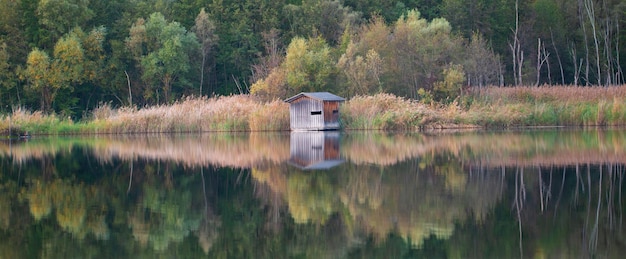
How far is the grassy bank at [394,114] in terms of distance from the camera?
3697cm

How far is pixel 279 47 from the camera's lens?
59.4 metres

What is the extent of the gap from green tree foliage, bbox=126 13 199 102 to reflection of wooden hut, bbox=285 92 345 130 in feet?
52.7

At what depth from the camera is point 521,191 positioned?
12836 millimetres

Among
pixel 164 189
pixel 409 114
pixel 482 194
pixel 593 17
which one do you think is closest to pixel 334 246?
pixel 482 194

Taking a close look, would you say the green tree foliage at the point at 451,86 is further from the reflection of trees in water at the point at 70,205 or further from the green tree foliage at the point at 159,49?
the reflection of trees in water at the point at 70,205

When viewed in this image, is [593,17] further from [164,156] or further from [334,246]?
[334,246]

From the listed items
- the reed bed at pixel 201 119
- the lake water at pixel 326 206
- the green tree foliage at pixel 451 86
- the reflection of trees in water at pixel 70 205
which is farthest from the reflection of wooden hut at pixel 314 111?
the reflection of trees in water at pixel 70 205

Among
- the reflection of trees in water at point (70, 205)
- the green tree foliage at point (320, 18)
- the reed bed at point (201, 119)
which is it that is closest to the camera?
the reflection of trees in water at point (70, 205)

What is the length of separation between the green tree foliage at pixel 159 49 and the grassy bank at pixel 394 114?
10.3 metres

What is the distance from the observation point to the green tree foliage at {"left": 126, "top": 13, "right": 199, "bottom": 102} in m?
52.5

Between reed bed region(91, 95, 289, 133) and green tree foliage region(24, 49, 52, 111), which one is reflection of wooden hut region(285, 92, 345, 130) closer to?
reed bed region(91, 95, 289, 133)

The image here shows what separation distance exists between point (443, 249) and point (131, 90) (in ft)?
158

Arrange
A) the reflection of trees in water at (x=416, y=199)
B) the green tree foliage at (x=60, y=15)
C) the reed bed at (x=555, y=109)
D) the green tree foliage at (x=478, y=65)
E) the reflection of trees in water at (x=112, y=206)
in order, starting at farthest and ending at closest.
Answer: the green tree foliage at (x=478, y=65)
the green tree foliage at (x=60, y=15)
the reed bed at (x=555, y=109)
the reflection of trees in water at (x=416, y=199)
the reflection of trees in water at (x=112, y=206)

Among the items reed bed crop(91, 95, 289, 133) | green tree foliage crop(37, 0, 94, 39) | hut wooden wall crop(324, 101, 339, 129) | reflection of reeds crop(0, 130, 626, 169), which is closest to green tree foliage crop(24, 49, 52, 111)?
green tree foliage crop(37, 0, 94, 39)
